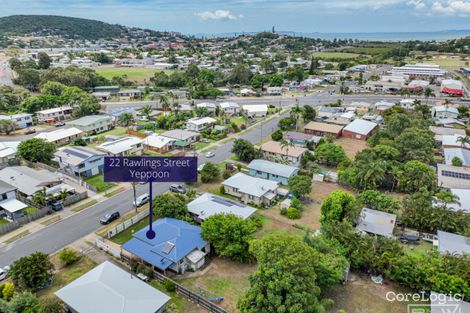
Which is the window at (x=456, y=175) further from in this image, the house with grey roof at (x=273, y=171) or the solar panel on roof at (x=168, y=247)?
the solar panel on roof at (x=168, y=247)

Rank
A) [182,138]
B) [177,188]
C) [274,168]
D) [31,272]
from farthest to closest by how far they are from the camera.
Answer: [182,138], [274,168], [177,188], [31,272]

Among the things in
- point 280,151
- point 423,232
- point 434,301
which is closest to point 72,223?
point 280,151

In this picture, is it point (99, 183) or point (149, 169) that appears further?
point (99, 183)

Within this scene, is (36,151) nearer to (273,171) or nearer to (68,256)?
(68,256)

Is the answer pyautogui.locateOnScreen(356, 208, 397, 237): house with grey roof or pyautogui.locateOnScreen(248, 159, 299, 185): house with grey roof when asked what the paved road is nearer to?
pyautogui.locateOnScreen(248, 159, 299, 185): house with grey roof

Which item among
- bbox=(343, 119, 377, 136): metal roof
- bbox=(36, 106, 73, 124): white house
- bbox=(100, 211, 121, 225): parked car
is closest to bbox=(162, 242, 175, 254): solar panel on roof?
bbox=(100, 211, 121, 225): parked car

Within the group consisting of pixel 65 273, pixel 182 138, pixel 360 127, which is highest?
pixel 360 127

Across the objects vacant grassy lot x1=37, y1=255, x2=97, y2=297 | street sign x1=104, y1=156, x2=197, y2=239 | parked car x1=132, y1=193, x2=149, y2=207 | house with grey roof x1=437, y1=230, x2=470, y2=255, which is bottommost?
vacant grassy lot x1=37, y1=255, x2=97, y2=297

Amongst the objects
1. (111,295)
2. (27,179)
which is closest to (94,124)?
(27,179)
